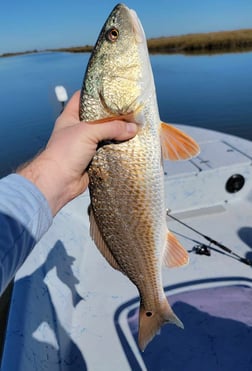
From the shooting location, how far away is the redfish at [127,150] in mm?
1550

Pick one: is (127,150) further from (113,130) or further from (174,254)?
(174,254)

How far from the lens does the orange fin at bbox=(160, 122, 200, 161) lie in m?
1.64

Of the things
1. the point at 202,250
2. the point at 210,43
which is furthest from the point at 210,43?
the point at 202,250

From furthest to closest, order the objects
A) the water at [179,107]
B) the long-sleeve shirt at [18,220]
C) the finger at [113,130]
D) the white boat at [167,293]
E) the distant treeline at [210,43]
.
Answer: the distant treeline at [210,43] < the water at [179,107] < the white boat at [167,293] < the finger at [113,130] < the long-sleeve shirt at [18,220]

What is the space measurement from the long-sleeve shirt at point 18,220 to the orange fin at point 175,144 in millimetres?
598

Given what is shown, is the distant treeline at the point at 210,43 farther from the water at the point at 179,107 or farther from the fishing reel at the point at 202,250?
the fishing reel at the point at 202,250

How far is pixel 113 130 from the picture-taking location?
1493 mm

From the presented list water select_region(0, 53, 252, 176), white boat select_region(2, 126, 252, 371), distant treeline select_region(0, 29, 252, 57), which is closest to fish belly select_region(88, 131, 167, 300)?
white boat select_region(2, 126, 252, 371)

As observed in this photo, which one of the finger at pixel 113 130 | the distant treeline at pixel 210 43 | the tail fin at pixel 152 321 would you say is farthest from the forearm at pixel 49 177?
the distant treeline at pixel 210 43

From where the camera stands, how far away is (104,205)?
1.61 m

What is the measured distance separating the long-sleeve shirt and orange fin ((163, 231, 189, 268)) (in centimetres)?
62

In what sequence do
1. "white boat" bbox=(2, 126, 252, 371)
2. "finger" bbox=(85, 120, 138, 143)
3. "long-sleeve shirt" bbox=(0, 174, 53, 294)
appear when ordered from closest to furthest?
"long-sleeve shirt" bbox=(0, 174, 53, 294), "finger" bbox=(85, 120, 138, 143), "white boat" bbox=(2, 126, 252, 371)

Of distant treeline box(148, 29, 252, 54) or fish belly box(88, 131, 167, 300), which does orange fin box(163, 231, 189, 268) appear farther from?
distant treeline box(148, 29, 252, 54)

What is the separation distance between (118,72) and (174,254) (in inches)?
35.7
